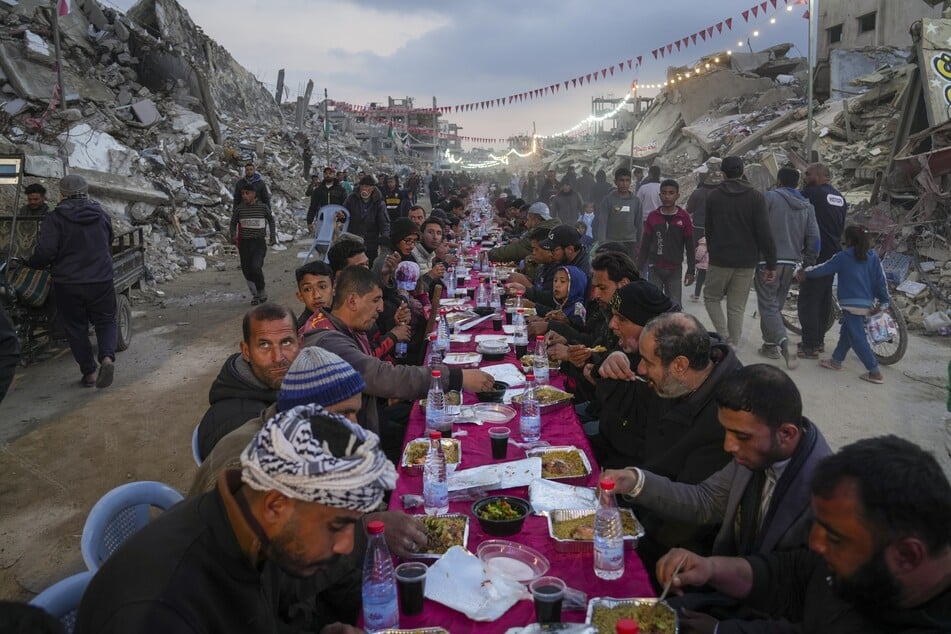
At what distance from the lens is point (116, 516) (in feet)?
9.28

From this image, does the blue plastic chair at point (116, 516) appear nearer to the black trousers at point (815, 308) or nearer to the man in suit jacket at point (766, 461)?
the man in suit jacket at point (766, 461)

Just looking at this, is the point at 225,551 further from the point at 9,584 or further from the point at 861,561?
the point at 9,584

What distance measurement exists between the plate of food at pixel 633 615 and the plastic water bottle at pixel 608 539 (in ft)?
0.60

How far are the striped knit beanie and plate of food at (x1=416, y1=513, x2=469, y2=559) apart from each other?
69 centimetres

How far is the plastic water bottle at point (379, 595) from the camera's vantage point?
217cm

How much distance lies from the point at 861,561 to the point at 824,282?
7112mm

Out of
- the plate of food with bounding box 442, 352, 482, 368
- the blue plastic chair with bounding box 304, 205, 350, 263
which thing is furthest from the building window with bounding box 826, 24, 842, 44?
the plate of food with bounding box 442, 352, 482, 368

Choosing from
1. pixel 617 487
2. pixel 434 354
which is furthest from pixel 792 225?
pixel 617 487

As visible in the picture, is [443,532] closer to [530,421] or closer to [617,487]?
[617,487]

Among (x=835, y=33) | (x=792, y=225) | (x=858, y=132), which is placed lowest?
(x=792, y=225)

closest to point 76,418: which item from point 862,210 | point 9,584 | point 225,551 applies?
point 9,584

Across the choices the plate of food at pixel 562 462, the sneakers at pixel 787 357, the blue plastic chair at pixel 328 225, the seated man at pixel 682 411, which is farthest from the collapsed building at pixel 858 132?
the blue plastic chair at pixel 328 225

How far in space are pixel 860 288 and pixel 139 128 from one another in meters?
18.3

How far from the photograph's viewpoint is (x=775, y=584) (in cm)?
249
